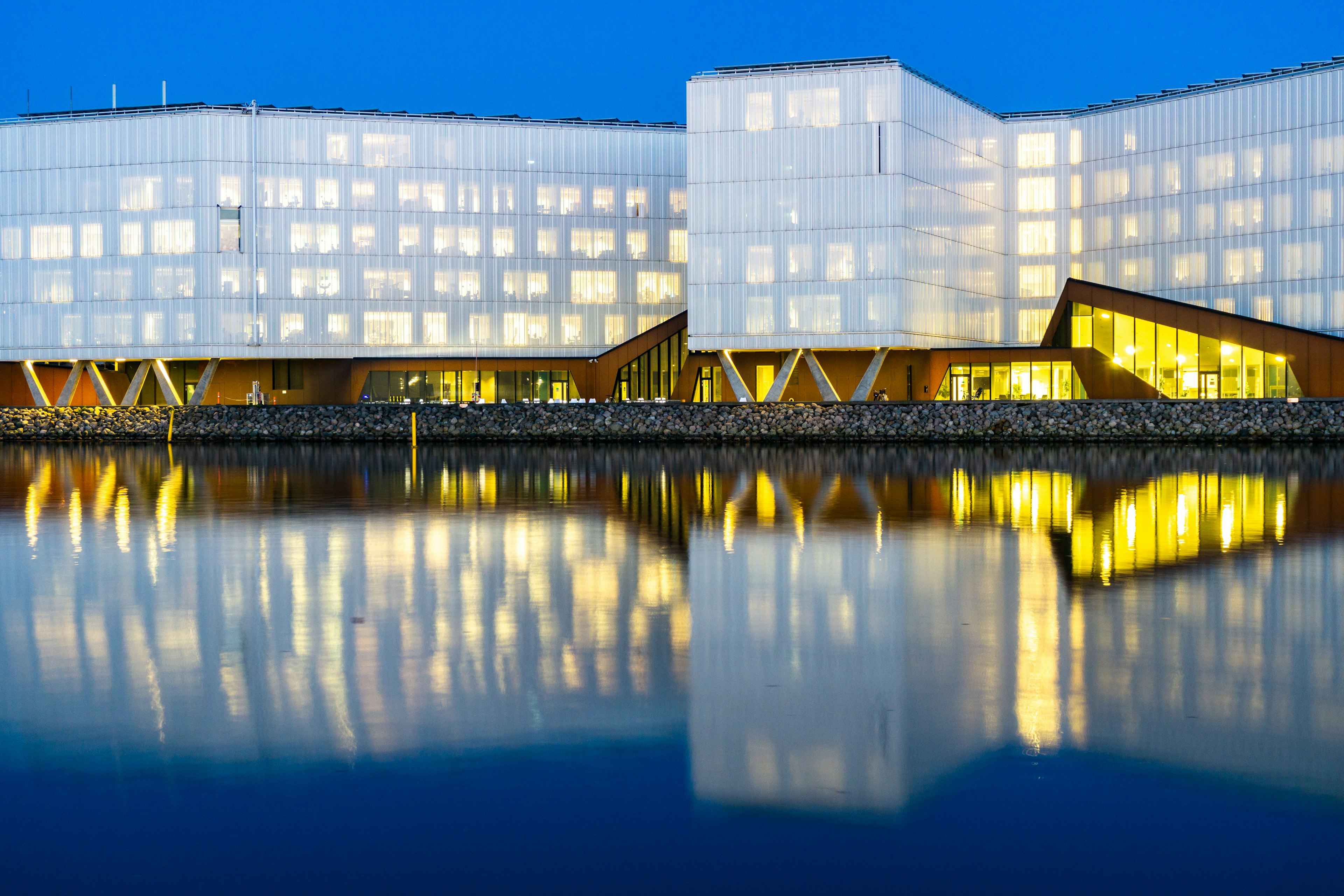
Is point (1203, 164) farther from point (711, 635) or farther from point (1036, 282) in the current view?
point (711, 635)

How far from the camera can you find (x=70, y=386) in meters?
72.6

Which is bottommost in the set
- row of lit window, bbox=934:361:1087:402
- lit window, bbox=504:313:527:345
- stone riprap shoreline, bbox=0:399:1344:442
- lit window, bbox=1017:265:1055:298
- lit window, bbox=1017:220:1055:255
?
stone riprap shoreline, bbox=0:399:1344:442

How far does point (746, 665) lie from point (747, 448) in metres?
44.4

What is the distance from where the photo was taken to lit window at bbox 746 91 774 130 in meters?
62.9

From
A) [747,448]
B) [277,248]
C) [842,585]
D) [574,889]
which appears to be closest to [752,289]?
[747,448]

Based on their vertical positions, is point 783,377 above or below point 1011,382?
above

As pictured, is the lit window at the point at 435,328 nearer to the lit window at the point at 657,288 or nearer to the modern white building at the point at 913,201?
the lit window at the point at 657,288

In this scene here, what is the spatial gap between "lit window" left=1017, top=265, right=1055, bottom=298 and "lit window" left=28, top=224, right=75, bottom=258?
52078mm

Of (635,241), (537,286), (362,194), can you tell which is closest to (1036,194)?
(635,241)

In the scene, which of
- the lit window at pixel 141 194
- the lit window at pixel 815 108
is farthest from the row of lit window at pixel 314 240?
the lit window at pixel 815 108

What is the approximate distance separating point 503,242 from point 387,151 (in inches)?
314

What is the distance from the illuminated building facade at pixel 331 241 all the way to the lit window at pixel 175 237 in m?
0.11

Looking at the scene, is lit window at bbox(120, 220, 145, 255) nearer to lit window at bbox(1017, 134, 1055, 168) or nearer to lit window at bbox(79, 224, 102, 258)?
lit window at bbox(79, 224, 102, 258)

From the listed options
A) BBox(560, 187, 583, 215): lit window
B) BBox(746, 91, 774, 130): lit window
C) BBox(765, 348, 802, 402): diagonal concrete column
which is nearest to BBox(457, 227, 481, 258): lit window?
BBox(560, 187, 583, 215): lit window
